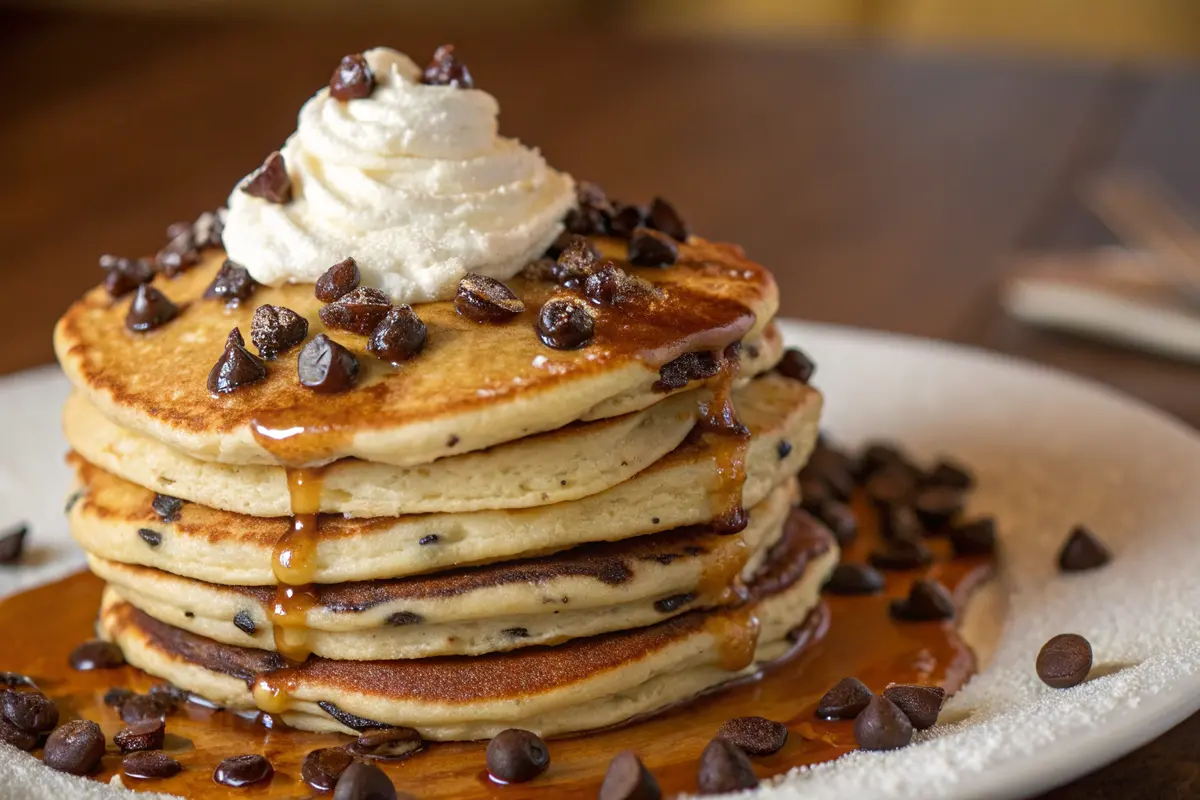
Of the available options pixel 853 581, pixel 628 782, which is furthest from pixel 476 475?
pixel 853 581

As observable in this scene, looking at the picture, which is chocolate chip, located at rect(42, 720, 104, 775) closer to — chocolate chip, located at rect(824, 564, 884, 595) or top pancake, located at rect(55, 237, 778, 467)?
top pancake, located at rect(55, 237, 778, 467)

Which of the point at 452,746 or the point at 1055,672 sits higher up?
the point at 1055,672

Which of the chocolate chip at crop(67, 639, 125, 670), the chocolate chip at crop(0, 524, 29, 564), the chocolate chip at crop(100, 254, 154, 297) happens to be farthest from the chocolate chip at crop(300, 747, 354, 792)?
the chocolate chip at crop(0, 524, 29, 564)

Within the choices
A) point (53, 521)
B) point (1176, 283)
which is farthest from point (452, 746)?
point (1176, 283)

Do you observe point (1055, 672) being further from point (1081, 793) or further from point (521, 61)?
point (521, 61)

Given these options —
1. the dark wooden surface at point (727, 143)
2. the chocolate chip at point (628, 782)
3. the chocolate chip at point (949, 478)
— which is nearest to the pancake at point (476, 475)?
the chocolate chip at point (628, 782)

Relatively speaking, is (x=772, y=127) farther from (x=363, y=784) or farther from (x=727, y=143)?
(x=363, y=784)
